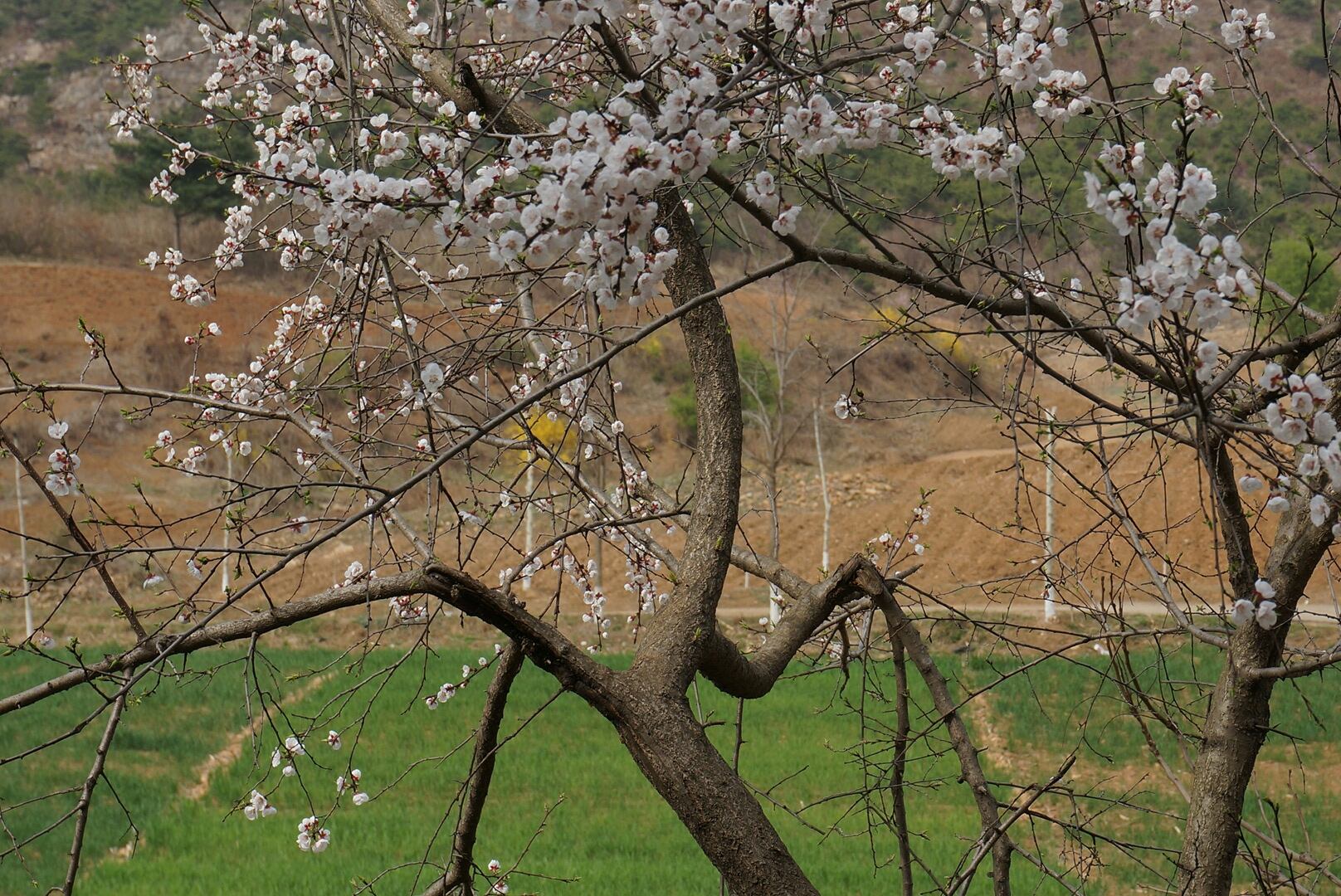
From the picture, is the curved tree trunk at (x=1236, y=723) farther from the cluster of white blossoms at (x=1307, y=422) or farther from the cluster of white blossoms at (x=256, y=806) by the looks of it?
the cluster of white blossoms at (x=256, y=806)

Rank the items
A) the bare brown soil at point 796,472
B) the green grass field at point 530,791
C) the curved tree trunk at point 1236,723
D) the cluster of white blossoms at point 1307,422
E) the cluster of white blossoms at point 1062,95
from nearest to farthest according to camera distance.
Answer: the cluster of white blossoms at point 1307,422 < the cluster of white blossoms at point 1062,95 < the curved tree trunk at point 1236,723 < the green grass field at point 530,791 < the bare brown soil at point 796,472

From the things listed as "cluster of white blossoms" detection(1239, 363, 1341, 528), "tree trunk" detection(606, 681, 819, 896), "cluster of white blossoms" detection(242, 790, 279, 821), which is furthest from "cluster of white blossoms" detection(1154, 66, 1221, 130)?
"cluster of white blossoms" detection(242, 790, 279, 821)

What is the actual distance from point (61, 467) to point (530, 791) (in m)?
6.27

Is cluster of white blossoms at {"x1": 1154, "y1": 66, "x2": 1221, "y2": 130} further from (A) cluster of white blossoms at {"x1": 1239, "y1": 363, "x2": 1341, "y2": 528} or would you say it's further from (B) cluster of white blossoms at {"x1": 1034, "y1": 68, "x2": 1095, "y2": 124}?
(A) cluster of white blossoms at {"x1": 1239, "y1": 363, "x2": 1341, "y2": 528}

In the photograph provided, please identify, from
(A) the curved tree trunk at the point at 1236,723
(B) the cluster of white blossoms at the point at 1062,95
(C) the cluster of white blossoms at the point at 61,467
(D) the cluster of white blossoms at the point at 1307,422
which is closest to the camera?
(D) the cluster of white blossoms at the point at 1307,422

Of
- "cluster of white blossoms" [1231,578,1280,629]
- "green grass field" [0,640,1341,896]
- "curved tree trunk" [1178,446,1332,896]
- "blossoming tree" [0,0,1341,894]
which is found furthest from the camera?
"green grass field" [0,640,1341,896]

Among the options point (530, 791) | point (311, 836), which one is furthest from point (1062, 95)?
point (530, 791)

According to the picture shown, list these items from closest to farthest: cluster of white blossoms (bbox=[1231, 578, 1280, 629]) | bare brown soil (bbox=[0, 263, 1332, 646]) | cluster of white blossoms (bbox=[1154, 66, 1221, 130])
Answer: cluster of white blossoms (bbox=[1231, 578, 1280, 629]) → cluster of white blossoms (bbox=[1154, 66, 1221, 130]) → bare brown soil (bbox=[0, 263, 1332, 646])

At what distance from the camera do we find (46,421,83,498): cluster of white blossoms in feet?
6.19

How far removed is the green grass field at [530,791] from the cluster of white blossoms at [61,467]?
2926mm

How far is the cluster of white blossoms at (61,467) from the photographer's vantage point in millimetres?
1887

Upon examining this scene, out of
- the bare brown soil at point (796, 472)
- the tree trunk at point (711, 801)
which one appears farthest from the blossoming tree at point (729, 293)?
the bare brown soil at point (796, 472)

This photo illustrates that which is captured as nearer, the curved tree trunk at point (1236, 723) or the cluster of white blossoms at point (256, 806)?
the curved tree trunk at point (1236, 723)

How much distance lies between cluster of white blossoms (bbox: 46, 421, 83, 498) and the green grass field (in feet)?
9.60
